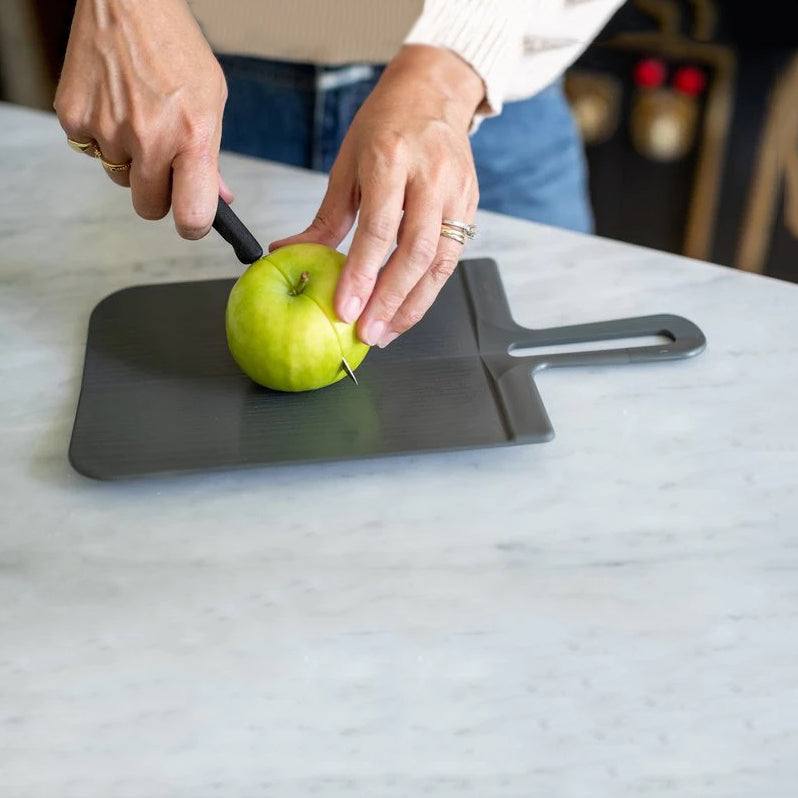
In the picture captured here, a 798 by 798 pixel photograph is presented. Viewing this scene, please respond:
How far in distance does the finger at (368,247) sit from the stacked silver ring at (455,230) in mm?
50

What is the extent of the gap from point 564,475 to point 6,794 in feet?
1.38

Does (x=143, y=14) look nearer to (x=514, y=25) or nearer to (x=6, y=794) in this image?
(x=514, y=25)

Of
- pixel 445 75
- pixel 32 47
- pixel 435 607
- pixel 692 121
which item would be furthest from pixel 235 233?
pixel 32 47

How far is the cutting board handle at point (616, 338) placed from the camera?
0.83 m

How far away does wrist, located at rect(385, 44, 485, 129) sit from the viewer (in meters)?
0.88

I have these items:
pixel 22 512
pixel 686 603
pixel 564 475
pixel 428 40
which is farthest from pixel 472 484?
pixel 428 40

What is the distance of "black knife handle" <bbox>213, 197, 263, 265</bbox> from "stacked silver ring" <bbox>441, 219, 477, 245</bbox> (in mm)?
159

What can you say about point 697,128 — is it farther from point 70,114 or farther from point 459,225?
point 70,114

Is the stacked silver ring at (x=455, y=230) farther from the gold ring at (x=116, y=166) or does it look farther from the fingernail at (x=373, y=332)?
the gold ring at (x=116, y=166)

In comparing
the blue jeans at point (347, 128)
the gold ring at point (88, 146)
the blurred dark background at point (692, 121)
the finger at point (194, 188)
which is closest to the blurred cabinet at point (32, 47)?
the blurred dark background at point (692, 121)

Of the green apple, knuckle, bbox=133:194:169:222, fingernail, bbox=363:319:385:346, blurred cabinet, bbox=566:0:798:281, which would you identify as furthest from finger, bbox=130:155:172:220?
blurred cabinet, bbox=566:0:798:281

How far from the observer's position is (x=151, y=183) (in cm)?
81

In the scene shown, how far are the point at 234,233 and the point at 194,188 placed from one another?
0.06 meters

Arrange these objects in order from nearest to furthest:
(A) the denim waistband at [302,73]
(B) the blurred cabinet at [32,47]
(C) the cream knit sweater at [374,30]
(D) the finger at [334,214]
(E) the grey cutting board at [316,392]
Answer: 1. (E) the grey cutting board at [316,392]
2. (D) the finger at [334,214]
3. (C) the cream knit sweater at [374,30]
4. (A) the denim waistband at [302,73]
5. (B) the blurred cabinet at [32,47]
